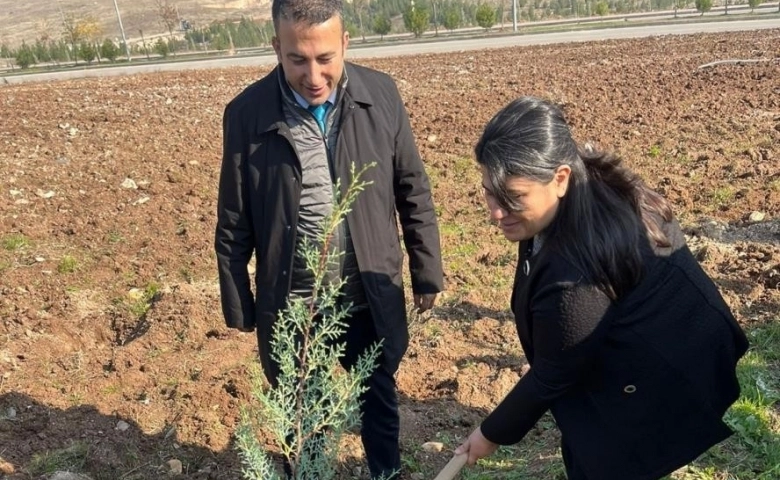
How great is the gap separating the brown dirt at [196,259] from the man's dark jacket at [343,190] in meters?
1.15

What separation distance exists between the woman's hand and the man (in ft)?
1.73

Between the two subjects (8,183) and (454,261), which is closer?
(454,261)

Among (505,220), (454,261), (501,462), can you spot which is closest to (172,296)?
(454,261)

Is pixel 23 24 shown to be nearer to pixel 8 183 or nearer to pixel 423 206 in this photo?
pixel 8 183

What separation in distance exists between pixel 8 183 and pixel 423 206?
21.1 ft

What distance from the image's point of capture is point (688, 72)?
11352mm

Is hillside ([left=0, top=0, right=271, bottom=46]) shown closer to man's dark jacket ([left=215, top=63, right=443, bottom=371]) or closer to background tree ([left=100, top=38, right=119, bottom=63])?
background tree ([left=100, top=38, right=119, bottom=63])

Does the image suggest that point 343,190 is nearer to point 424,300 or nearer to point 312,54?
point 312,54

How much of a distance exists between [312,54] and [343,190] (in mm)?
464

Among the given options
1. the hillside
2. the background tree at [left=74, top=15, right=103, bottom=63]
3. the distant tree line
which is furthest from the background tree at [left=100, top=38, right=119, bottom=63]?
the hillside

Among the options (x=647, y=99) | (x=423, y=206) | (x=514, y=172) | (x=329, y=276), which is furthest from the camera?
(x=647, y=99)

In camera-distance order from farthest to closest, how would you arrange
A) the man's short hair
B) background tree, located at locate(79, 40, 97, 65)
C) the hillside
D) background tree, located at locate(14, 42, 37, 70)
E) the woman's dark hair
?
1. the hillside
2. background tree, located at locate(14, 42, 37, 70)
3. background tree, located at locate(79, 40, 97, 65)
4. the man's short hair
5. the woman's dark hair

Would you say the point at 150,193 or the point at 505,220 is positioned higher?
the point at 505,220

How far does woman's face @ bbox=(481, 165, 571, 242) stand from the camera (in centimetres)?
160
